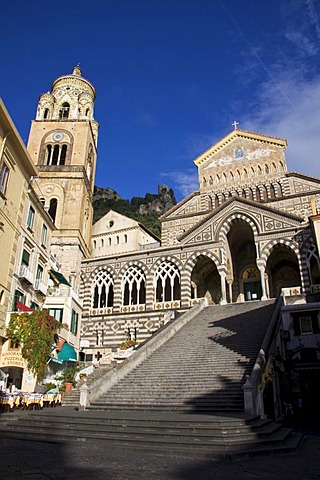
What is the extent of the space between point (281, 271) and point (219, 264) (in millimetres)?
5848

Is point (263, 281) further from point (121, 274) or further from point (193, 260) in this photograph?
point (121, 274)

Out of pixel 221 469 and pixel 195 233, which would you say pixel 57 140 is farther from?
pixel 221 469

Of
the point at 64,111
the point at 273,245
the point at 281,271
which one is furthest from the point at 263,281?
the point at 64,111

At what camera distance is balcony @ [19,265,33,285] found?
61.7 ft

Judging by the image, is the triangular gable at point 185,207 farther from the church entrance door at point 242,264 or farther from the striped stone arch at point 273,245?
the striped stone arch at point 273,245

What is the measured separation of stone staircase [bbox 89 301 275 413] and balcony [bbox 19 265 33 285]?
7.45 meters

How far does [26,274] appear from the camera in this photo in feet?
63.3

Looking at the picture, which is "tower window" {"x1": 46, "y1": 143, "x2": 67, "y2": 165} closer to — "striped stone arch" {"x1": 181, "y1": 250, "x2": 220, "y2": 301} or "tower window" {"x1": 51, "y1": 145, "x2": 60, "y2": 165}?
"tower window" {"x1": 51, "y1": 145, "x2": 60, "y2": 165}

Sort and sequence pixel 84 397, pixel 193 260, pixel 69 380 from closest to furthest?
pixel 84 397, pixel 69 380, pixel 193 260

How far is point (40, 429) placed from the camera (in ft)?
32.4

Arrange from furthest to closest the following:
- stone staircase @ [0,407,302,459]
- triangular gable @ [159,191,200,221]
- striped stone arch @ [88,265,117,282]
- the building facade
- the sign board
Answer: triangular gable @ [159,191,200,221] → striped stone arch @ [88,265,117,282] → the building facade → the sign board → stone staircase @ [0,407,302,459]

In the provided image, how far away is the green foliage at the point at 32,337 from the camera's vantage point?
53.8 feet

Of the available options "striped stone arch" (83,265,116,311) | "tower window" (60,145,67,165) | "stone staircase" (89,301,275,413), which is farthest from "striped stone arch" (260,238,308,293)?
"tower window" (60,145,67,165)

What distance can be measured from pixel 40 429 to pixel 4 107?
13.4 metres
